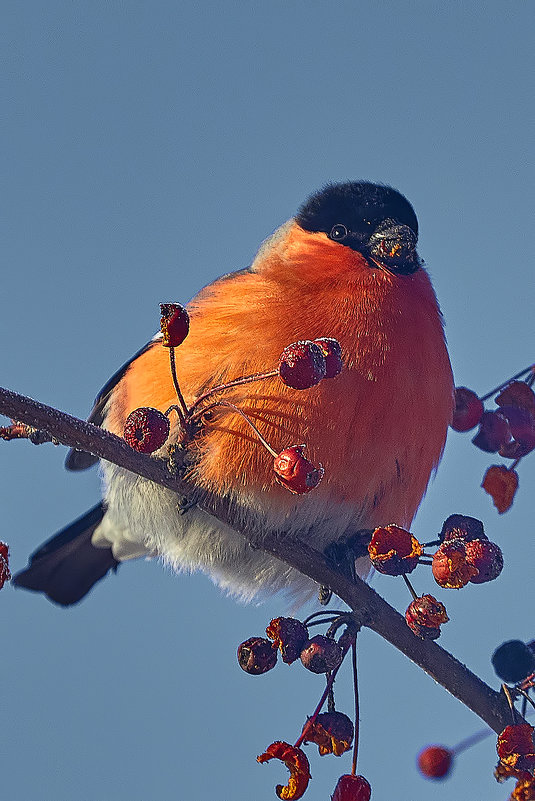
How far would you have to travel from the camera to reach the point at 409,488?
3.40m

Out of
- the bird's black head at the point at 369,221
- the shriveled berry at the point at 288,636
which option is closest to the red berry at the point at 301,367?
the shriveled berry at the point at 288,636

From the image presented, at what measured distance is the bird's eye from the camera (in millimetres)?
3689

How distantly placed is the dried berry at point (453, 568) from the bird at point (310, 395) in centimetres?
67

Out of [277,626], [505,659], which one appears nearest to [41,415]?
[277,626]

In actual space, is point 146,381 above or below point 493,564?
above

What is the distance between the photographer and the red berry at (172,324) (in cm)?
227

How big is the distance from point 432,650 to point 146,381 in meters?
1.39

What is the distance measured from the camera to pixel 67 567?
177 inches

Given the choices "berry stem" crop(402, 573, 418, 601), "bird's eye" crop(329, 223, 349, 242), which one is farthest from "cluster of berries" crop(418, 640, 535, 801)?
"bird's eye" crop(329, 223, 349, 242)

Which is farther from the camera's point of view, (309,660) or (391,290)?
(391,290)

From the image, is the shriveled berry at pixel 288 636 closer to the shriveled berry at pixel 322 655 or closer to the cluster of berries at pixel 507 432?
the shriveled berry at pixel 322 655

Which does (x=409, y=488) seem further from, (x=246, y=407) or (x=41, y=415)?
(x=41, y=415)

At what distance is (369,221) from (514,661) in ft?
5.85

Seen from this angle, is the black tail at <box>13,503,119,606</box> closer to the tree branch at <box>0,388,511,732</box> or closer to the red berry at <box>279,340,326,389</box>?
the tree branch at <box>0,388,511,732</box>
